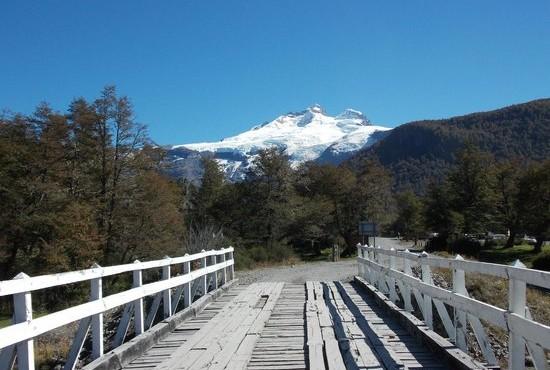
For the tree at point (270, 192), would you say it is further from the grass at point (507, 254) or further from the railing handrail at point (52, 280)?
the railing handrail at point (52, 280)

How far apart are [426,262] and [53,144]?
33844 millimetres

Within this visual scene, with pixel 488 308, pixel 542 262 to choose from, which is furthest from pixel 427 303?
pixel 542 262

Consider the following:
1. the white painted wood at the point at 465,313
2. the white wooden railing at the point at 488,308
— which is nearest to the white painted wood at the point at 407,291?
the white wooden railing at the point at 488,308

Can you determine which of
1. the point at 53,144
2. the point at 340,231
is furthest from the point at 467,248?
the point at 53,144

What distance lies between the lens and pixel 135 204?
4294 cm

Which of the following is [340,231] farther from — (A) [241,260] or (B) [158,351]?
(B) [158,351]

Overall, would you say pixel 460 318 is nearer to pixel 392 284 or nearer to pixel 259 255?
pixel 392 284

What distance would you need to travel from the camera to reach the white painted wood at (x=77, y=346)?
5992 millimetres

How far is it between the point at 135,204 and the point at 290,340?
35.7 meters

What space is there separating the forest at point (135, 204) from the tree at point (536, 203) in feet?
0.41

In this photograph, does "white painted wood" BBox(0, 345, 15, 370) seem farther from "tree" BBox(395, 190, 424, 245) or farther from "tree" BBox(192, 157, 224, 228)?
"tree" BBox(395, 190, 424, 245)

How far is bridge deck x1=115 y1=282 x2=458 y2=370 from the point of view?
7.05 metres

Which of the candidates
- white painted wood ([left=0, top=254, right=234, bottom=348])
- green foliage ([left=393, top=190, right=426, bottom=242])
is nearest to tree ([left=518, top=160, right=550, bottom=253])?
green foliage ([left=393, top=190, right=426, bottom=242])

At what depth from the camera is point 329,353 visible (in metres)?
7.32
